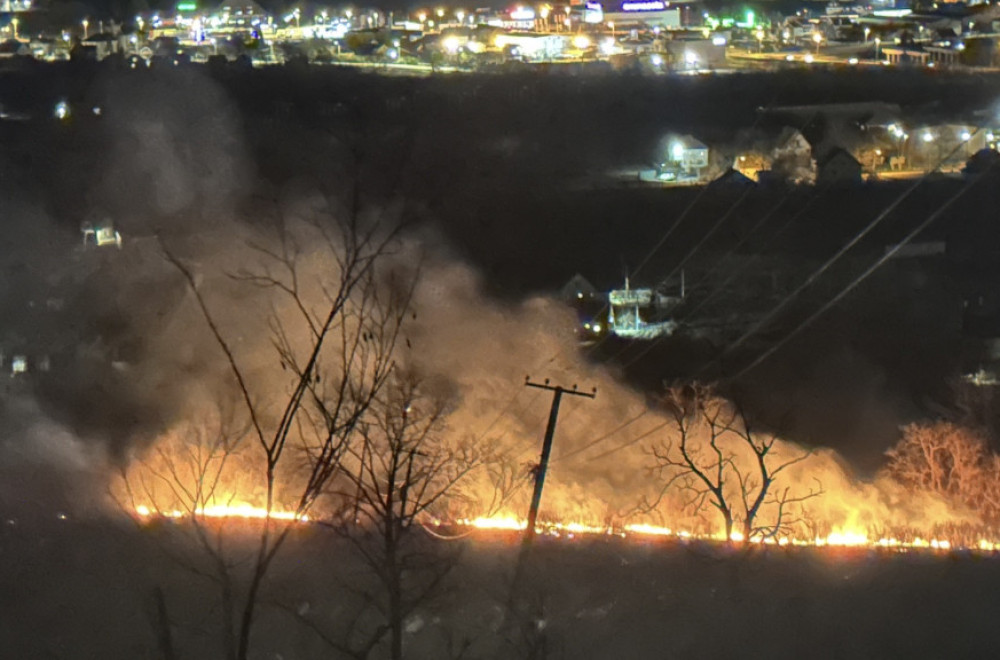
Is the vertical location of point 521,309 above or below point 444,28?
below

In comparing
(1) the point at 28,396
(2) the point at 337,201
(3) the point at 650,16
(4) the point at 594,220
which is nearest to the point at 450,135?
(4) the point at 594,220

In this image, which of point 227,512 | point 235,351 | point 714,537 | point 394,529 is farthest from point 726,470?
point 394,529

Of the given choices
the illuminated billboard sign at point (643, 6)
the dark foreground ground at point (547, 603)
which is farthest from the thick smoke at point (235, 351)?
the illuminated billboard sign at point (643, 6)

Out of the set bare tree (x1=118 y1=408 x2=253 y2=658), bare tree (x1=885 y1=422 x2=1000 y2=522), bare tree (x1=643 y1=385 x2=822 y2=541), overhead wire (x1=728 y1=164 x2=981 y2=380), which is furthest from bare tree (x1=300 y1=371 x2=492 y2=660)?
overhead wire (x1=728 y1=164 x2=981 y2=380)

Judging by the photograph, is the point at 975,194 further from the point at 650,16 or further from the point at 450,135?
the point at 650,16

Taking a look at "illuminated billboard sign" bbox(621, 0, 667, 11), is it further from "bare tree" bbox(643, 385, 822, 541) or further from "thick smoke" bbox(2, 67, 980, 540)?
"bare tree" bbox(643, 385, 822, 541)

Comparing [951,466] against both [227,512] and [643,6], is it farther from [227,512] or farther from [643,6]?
[643,6]
